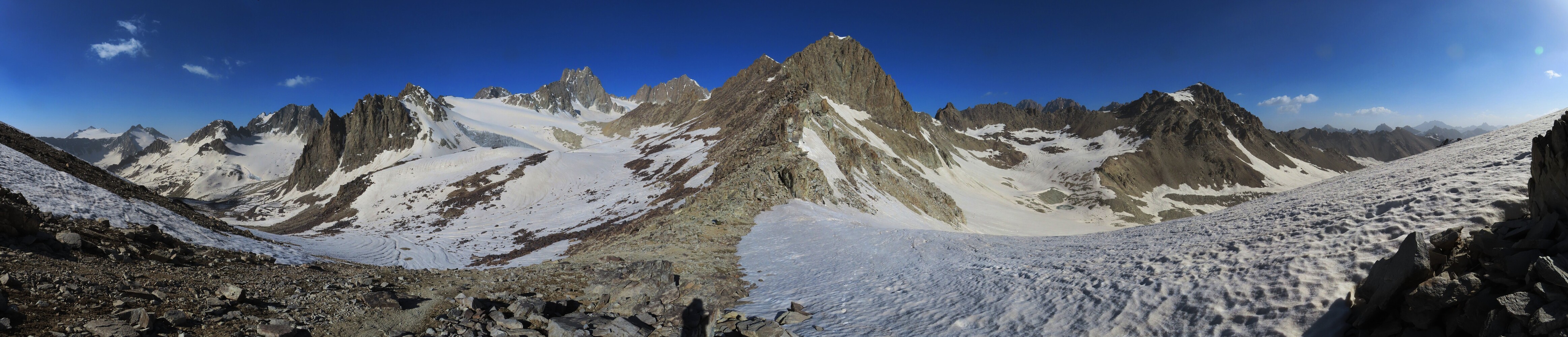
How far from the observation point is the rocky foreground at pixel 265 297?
5.03m

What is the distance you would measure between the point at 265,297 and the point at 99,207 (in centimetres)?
1049

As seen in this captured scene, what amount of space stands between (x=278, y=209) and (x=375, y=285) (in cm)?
8741

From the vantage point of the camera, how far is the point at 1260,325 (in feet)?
16.6

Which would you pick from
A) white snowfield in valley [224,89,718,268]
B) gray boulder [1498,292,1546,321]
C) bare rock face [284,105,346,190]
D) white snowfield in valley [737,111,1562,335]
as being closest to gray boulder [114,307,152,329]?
white snowfield in valley [737,111,1562,335]

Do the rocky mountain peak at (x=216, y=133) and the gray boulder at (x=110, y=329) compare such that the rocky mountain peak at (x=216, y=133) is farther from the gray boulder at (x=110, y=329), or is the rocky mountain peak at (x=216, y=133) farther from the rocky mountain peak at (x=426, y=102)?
the gray boulder at (x=110, y=329)

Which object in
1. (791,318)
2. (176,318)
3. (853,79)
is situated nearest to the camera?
(176,318)

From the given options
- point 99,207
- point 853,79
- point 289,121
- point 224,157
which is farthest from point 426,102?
point 99,207

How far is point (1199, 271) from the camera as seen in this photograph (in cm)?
660

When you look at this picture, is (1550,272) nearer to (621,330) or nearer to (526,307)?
(621,330)

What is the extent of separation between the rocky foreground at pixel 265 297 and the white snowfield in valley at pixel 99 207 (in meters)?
1.37

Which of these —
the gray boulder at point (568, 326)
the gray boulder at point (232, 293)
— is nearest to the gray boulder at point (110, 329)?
the gray boulder at point (232, 293)

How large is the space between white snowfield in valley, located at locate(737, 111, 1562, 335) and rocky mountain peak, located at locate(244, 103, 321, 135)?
8962 inches

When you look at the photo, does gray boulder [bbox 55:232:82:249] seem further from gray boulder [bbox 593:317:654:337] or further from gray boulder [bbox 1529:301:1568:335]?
gray boulder [bbox 1529:301:1568:335]

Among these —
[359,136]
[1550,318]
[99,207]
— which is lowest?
[1550,318]
